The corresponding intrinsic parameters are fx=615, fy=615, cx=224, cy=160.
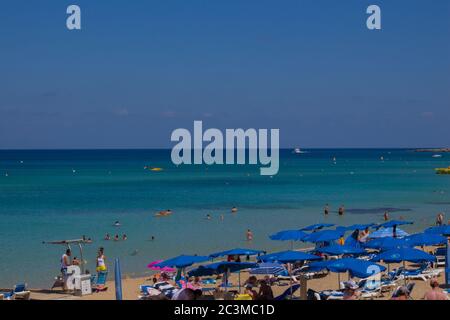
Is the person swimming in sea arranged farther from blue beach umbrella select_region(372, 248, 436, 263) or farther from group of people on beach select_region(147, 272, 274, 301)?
blue beach umbrella select_region(372, 248, 436, 263)

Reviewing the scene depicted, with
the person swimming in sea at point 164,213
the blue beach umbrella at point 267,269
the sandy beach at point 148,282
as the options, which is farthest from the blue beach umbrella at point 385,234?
the person swimming in sea at point 164,213

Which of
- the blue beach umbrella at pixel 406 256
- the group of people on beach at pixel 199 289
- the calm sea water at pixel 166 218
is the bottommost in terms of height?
the calm sea water at pixel 166 218

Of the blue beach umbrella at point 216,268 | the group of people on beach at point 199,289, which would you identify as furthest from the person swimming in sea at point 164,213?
the blue beach umbrella at point 216,268

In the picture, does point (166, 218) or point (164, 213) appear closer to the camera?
point (166, 218)

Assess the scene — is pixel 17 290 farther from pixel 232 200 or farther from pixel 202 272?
pixel 232 200

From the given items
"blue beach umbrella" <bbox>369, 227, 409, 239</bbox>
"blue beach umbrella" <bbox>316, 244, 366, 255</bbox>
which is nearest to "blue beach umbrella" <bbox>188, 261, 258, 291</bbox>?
"blue beach umbrella" <bbox>316, 244, 366, 255</bbox>

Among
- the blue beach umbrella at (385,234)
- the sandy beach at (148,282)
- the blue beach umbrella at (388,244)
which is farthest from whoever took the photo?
the blue beach umbrella at (385,234)

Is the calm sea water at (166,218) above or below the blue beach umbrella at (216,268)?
below

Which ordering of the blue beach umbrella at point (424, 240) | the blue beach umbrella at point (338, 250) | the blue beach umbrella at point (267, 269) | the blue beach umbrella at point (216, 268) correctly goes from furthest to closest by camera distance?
1. the blue beach umbrella at point (424, 240)
2. the blue beach umbrella at point (338, 250)
3. the blue beach umbrella at point (267, 269)
4. the blue beach umbrella at point (216, 268)

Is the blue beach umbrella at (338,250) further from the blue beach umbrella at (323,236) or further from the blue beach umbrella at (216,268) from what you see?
the blue beach umbrella at (216,268)

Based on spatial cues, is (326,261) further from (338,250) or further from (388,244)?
(388,244)

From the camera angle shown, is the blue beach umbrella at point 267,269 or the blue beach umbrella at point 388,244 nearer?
the blue beach umbrella at point 267,269

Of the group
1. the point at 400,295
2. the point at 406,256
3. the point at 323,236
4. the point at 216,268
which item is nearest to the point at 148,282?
the point at 216,268
